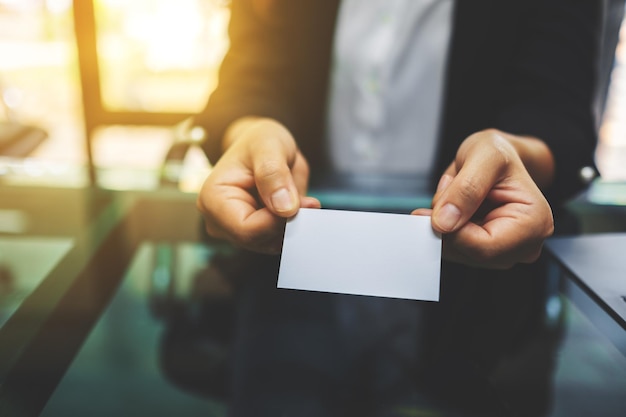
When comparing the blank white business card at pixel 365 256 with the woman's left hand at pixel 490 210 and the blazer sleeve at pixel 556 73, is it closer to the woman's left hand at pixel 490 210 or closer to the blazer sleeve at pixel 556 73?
the woman's left hand at pixel 490 210

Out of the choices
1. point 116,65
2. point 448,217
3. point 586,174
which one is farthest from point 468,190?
point 116,65

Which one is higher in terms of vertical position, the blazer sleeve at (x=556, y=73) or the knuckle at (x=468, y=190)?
the blazer sleeve at (x=556, y=73)

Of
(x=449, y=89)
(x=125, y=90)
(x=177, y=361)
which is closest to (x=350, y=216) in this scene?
(x=177, y=361)

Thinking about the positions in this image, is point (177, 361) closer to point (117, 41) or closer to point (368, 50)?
point (368, 50)

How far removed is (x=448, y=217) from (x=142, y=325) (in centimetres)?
36

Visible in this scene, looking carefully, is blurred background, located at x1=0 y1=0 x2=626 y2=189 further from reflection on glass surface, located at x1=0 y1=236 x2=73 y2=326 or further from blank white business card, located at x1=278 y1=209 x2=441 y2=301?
A: blank white business card, located at x1=278 y1=209 x2=441 y2=301

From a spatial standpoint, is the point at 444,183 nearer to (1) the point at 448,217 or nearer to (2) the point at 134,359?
(1) the point at 448,217

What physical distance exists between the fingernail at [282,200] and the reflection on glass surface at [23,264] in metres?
0.27

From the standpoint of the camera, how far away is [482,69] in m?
0.79

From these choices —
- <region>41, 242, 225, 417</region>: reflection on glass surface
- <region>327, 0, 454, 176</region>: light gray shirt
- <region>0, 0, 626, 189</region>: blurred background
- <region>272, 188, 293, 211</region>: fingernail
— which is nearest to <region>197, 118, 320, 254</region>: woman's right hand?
<region>272, 188, 293, 211</region>: fingernail

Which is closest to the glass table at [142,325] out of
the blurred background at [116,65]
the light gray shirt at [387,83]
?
the light gray shirt at [387,83]

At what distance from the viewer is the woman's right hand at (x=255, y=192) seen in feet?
1.41

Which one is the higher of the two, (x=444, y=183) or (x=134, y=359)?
(x=444, y=183)

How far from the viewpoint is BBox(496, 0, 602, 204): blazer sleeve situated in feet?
2.34
